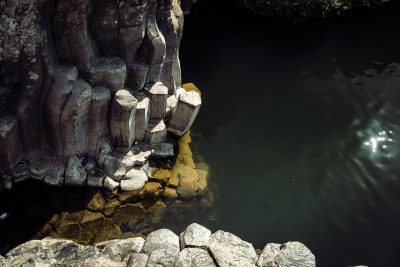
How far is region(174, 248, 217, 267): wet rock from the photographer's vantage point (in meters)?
10.4

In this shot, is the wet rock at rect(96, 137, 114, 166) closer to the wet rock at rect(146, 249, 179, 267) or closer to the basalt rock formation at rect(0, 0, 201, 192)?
the basalt rock formation at rect(0, 0, 201, 192)

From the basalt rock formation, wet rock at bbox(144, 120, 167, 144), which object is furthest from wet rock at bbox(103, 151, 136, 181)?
wet rock at bbox(144, 120, 167, 144)

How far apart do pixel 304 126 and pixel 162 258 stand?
7.58 m

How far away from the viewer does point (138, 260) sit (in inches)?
408

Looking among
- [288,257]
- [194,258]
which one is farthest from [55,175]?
[288,257]

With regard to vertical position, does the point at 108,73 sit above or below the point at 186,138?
above

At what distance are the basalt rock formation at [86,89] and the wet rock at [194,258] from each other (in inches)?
125

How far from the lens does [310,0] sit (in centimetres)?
2038

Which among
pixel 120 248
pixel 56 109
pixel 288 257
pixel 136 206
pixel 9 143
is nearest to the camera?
pixel 288 257

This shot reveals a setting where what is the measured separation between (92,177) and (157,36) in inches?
168

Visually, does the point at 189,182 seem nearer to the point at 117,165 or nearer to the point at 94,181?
the point at 117,165

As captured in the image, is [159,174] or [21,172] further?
[159,174]

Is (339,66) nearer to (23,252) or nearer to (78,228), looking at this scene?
(78,228)

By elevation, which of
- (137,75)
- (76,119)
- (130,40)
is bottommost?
(76,119)
